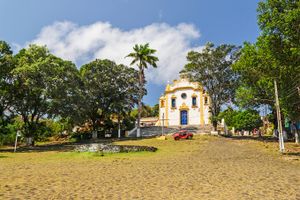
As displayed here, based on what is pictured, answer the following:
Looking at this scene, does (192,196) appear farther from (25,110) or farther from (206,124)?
(206,124)

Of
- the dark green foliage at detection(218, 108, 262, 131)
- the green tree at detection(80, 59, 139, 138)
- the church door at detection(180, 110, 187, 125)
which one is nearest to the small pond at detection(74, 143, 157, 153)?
the green tree at detection(80, 59, 139, 138)

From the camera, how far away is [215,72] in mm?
41938

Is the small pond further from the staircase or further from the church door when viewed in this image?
the church door

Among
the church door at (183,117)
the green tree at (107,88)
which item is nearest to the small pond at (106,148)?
the green tree at (107,88)

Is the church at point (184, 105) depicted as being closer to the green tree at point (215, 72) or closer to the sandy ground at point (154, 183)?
the green tree at point (215, 72)

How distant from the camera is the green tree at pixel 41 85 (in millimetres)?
29375

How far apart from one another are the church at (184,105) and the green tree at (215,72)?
7.84 m

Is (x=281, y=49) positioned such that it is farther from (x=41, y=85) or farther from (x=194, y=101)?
(x=194, y=101)

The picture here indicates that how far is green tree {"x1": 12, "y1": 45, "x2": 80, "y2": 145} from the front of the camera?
2938 centimetres

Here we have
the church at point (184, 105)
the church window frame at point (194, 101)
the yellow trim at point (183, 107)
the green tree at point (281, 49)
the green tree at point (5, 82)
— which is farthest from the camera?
the yellow trim at point (183, 107)

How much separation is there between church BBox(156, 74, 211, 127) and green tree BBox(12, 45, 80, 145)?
2238 cm

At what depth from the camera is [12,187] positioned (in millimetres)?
9602

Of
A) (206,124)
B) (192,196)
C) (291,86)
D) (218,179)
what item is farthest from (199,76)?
(192,196)

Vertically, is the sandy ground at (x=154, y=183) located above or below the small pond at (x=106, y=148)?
below
